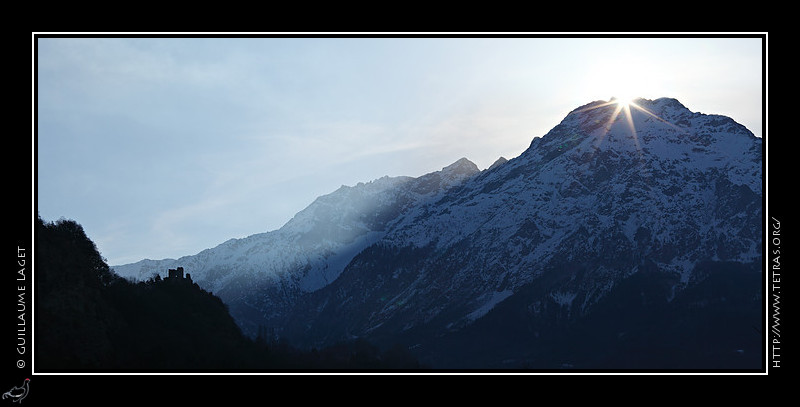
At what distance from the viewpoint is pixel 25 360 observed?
103688mm

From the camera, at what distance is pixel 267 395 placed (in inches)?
4483

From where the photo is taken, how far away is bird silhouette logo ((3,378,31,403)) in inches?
3947

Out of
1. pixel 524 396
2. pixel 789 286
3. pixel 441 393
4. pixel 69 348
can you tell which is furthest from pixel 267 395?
pixel 69 348

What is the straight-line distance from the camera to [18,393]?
101 m

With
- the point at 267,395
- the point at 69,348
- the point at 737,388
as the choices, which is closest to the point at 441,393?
the point at 267,395

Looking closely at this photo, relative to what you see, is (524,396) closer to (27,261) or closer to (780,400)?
(780,400)

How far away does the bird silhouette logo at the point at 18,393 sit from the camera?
10025 centimetres

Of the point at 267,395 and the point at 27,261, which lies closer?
the point at 27,261
